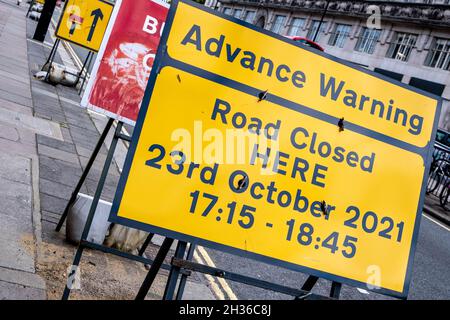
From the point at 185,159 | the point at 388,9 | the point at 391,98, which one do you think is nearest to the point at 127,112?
the point at 185,159

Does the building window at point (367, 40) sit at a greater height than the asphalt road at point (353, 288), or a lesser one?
greater

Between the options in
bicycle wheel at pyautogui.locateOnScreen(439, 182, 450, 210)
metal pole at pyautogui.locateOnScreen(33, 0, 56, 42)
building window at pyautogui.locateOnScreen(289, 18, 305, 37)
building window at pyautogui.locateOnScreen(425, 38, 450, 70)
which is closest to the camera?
bicycle wheel at pyautogui.locateOnScreen(439, 182, 450, 210)

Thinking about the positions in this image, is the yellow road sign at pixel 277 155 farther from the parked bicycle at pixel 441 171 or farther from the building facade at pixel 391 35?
the building facade at pixel 391 35

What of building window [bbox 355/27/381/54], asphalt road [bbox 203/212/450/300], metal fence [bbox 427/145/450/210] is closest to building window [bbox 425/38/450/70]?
building window [bbox 355/27/381/54]

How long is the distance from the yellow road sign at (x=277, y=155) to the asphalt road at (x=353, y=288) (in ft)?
7.17

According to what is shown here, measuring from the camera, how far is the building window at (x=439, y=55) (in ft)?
96.6

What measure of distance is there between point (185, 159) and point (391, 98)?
4.13ft

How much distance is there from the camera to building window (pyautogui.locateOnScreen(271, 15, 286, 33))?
151ft

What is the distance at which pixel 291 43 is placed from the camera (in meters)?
2.55

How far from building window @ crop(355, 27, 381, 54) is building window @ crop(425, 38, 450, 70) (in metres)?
5.03

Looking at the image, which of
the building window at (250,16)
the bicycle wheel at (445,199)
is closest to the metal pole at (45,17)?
the bicycle wheel at (445,199)

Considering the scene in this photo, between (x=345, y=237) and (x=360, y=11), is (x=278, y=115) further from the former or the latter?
(x=360, y=11)

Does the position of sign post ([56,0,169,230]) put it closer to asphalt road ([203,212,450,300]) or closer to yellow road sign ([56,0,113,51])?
asphalt road ([203,212,450,300])

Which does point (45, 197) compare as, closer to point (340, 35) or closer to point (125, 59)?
point (125, 59)
